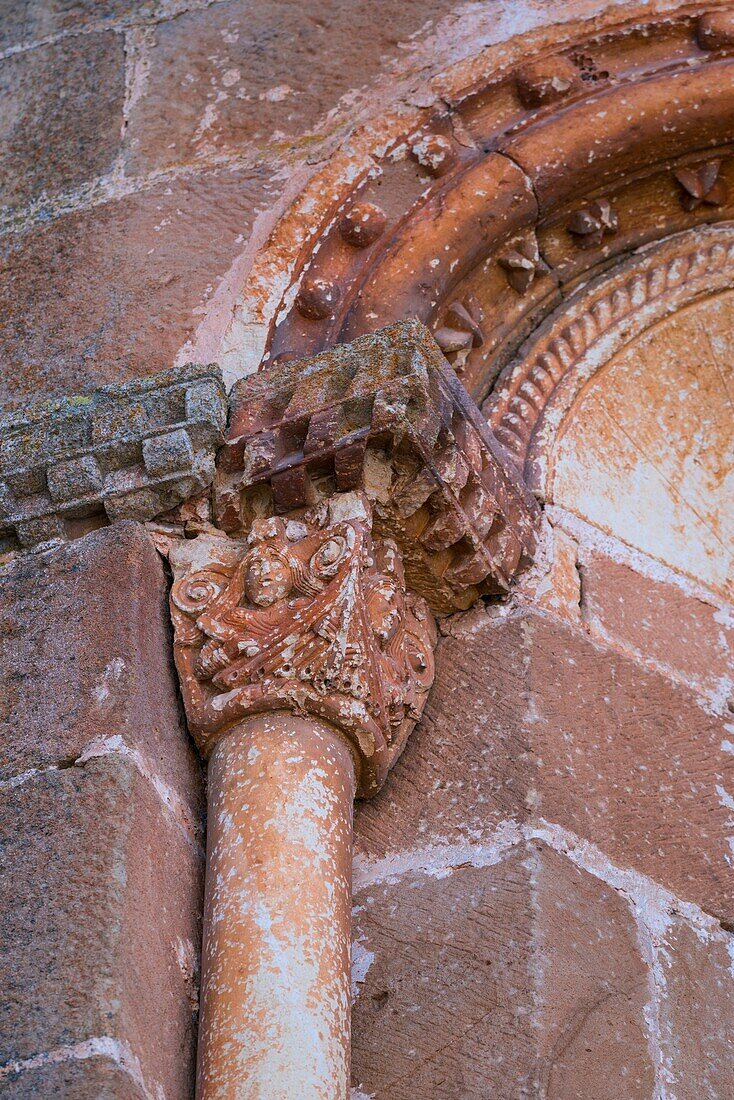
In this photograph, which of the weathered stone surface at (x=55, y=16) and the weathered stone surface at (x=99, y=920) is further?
the weathered stone surface at (x=55, y=16)

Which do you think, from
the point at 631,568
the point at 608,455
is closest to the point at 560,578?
the point at 631,568

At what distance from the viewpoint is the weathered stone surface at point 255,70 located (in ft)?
9.07

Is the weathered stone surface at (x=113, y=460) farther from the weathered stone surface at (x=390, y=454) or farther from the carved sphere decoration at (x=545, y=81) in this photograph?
the carved sphere decoration at (x=545, y=81)

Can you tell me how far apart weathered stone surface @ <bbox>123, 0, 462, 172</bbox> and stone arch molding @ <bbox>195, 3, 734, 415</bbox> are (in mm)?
180

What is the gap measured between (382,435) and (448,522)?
197 mm

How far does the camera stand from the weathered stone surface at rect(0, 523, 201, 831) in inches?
71.5

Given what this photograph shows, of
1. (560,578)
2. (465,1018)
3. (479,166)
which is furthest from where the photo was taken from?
(479,166)

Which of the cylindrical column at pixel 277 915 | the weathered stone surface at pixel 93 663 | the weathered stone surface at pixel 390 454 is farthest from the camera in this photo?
the weathered stone surface at pixel 390 454

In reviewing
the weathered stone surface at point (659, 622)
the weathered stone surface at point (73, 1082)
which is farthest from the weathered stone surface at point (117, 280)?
the weathered stone surface at point (73, 1082)

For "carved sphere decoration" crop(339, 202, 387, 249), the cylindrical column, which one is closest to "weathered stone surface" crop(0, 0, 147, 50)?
"carved sphere decoration" crop(339, 202, 387, 249)

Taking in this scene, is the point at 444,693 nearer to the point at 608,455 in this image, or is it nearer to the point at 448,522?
the point at 448,522

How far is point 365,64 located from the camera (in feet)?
9.30

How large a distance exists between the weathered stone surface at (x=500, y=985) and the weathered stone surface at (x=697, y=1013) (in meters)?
0.05

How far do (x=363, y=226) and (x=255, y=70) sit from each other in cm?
58
